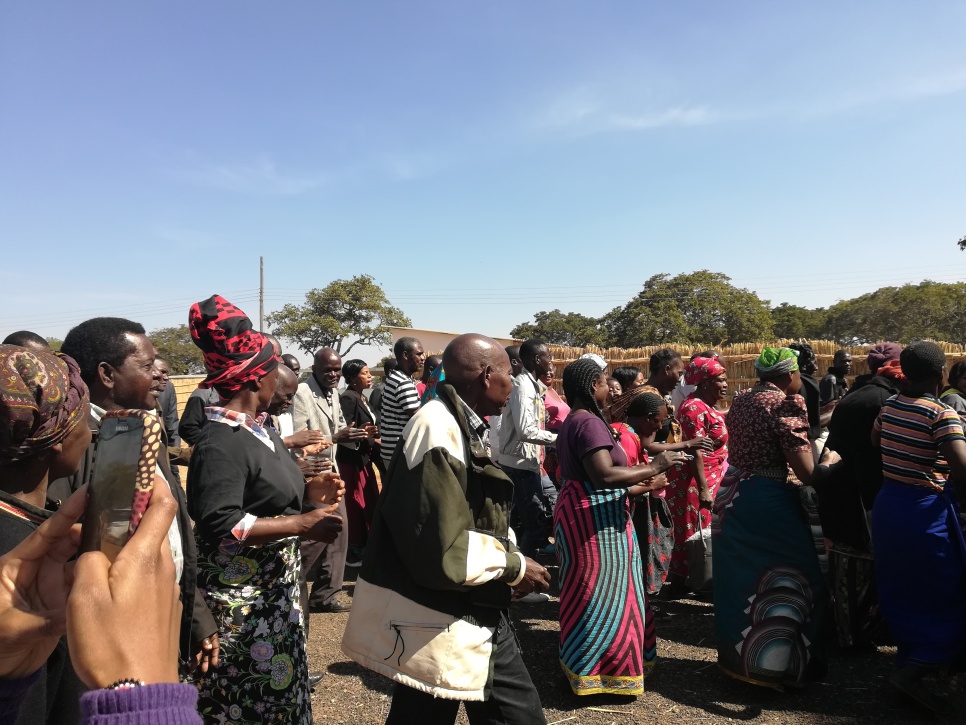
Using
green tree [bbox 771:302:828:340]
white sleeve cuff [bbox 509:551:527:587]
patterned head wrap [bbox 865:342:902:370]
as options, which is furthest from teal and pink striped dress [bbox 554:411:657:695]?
green tree [bbox 771:302:828:340]

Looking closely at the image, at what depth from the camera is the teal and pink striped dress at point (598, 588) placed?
4.17m

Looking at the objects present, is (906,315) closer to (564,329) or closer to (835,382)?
(564,329)

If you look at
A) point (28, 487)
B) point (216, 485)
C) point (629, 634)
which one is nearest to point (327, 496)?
point (216, 485)

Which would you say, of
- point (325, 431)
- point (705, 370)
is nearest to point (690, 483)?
point (705, 370)

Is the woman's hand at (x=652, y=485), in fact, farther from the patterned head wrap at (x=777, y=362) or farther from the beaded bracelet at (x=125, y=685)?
the beaded bracelet at (x=125, y=685)

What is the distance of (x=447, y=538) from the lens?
2334 mm

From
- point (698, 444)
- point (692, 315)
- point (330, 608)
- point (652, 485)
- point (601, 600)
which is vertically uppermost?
point (692, 315)

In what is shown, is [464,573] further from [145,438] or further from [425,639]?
[145,438]

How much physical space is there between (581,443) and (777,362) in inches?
58.6

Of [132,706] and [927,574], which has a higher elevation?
[132,706]

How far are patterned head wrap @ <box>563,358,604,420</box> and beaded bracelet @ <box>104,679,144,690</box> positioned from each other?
3367 mm

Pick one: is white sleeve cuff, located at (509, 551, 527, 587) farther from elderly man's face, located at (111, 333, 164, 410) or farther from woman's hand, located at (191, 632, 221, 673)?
elderly man's face, located at (111, 333, 164, 410)

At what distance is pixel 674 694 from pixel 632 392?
8.26 feet

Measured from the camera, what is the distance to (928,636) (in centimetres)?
402
